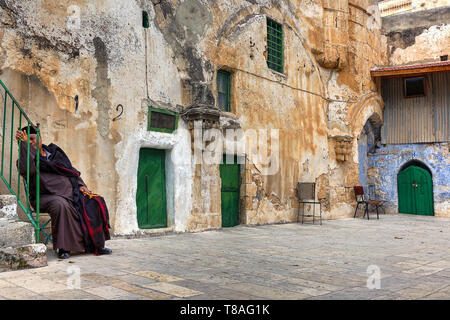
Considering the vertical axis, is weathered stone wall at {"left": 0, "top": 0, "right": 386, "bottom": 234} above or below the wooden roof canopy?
below

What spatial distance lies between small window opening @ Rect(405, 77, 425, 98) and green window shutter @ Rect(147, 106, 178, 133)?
36.6 feet

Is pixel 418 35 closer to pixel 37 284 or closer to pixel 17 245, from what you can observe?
pixel 17 245

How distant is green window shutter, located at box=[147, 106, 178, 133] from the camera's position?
850 centimetres

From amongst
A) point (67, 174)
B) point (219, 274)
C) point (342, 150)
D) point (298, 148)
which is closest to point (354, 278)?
point (219, 274)

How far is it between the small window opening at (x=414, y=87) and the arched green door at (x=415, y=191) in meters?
2.77

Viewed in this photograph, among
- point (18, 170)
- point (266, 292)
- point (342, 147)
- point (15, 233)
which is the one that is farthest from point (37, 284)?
point (342, 147)

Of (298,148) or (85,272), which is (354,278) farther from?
(298,148)

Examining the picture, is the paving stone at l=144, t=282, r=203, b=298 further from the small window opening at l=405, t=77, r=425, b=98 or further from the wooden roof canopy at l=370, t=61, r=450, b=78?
the small window opening at l=405, t=77, r=425, b=98

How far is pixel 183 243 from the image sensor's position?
734 centimetres

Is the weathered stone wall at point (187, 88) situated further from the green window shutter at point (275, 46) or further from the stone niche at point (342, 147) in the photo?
the green window shutter at point (275, 46)

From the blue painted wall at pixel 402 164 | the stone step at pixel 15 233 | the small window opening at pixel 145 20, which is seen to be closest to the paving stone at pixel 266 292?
the stone step at pixel 15 233

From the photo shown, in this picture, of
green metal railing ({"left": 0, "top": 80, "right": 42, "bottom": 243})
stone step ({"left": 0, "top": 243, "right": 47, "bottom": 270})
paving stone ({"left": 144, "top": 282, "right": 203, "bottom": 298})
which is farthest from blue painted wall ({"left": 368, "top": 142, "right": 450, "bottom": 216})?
stone step ({"left": 0, "top": 243, "right": 47, "bottom": 270})

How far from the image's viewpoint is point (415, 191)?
646 inches
